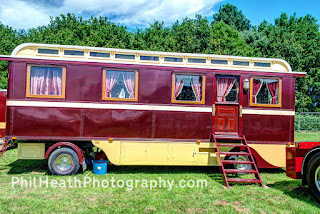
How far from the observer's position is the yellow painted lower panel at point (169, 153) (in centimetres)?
699

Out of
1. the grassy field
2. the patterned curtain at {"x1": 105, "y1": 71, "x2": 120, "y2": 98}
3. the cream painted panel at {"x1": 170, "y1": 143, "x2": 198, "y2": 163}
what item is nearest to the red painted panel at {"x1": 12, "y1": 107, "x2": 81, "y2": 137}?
the patterned curtain at {"x1": 105, "y1": 71, "x2": 120, "y2": 98}

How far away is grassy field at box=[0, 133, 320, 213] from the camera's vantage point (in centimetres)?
484

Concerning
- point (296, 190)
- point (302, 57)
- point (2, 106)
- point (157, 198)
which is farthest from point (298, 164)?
point (302, 57)

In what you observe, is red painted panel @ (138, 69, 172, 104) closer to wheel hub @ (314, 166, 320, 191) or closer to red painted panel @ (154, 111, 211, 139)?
red painted panel @ (154, 111, 211, 139)

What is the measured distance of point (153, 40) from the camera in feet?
69.9

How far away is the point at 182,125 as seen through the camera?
720cm

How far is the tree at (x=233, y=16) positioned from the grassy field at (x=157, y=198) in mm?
46728

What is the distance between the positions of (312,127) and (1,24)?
32.2 metres

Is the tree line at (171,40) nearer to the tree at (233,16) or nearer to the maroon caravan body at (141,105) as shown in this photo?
the maroon caravan body at (141,105)

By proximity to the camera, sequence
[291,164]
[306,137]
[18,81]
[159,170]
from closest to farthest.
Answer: [291,164] → [18,81] → [159,170] → [306,137]

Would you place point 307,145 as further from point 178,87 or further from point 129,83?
point 129,83

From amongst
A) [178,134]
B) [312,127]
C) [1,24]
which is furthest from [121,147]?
[1,24]

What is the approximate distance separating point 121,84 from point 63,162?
2901 mm

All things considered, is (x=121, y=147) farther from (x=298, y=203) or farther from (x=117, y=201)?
(x=298, y=203)
